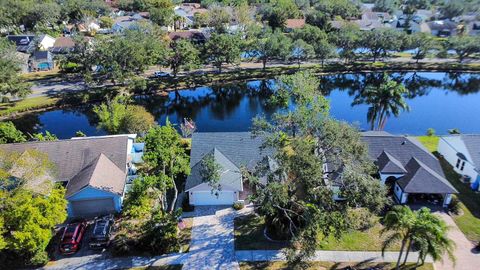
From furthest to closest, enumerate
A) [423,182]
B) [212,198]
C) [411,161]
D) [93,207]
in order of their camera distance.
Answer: [411,161] → [212,198] → [423,182] → [93,207]

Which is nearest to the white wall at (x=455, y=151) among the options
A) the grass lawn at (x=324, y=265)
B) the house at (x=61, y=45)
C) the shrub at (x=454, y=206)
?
the shrub at (x=454, y=206)

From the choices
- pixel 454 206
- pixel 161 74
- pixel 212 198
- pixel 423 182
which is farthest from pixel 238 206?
pixel 161 74

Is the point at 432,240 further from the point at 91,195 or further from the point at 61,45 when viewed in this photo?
the point at 61,45

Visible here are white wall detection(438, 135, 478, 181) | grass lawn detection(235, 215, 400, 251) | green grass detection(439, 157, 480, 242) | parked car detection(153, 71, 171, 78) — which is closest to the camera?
grass lawn detection(235, 215, 400, 251)

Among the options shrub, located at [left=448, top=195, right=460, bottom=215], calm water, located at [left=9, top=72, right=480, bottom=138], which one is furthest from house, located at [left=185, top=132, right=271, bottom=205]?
shrub, located at [left=448, top=195, right=460, bottom=215]

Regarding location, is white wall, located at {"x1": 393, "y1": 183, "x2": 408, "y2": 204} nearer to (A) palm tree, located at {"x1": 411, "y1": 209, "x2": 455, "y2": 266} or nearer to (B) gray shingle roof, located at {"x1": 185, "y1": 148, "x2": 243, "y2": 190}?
(A) palm tree, located at {"x1": 411, "y1": 209, "x2": 455, "y2": 266}

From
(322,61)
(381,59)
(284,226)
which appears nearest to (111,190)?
(284,226)
